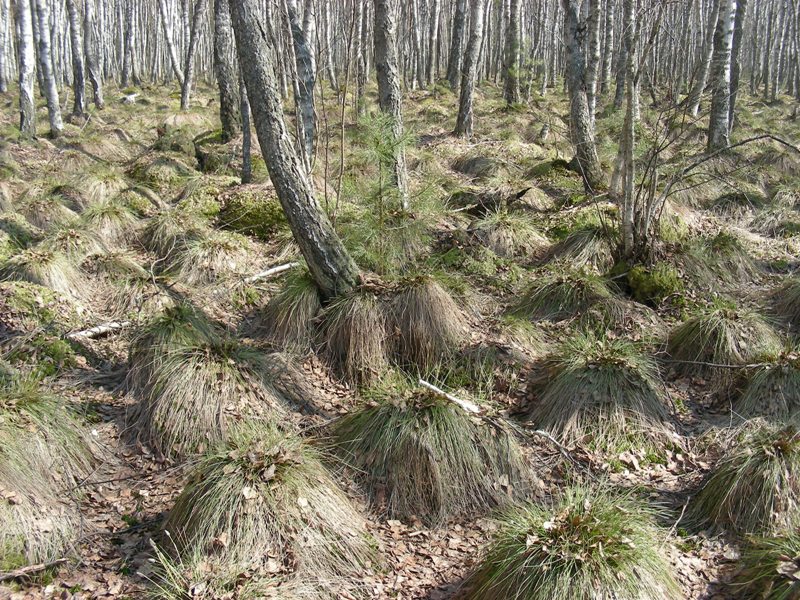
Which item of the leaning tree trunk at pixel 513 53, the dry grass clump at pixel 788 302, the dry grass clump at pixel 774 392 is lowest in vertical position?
the dry grass clump at pixel 774 392

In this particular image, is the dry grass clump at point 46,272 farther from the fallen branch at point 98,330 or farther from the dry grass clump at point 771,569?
the dry grass clump at point 771,569

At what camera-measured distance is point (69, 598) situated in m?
3.39

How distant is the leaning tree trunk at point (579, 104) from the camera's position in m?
9.37

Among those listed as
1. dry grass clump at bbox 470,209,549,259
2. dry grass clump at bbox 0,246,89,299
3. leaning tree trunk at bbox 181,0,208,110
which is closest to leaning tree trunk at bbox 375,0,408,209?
dry grass clump at bbox 470,209,549,259

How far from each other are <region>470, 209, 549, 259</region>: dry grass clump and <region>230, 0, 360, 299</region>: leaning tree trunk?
8.11 ft

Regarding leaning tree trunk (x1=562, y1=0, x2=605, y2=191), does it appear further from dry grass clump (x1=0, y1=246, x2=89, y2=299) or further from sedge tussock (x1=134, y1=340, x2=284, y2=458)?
dry grass clump (x1=0, y1=246, x2=89, y2=299)

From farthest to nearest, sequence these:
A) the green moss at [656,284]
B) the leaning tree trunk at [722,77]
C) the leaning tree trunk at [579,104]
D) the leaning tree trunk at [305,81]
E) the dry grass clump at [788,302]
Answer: the leaning tree trunk at [722,77]
the leaning tree trunk at [305,81]
the leaning tree trunk at [579,104]
the green moss at [656,284]
the dry grass clump at [788,302]

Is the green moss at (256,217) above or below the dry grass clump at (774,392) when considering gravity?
above

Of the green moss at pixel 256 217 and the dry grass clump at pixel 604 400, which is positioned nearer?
the dry grass clump at pixel 604 400

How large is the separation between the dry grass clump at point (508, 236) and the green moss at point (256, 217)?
2559mm

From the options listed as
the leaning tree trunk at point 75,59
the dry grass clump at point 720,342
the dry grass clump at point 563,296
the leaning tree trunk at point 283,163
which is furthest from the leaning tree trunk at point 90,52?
the dry grass clump at point 720,342

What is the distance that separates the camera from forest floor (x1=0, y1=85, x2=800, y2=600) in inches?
151

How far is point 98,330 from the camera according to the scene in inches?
236

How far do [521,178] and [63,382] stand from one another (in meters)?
7.77
